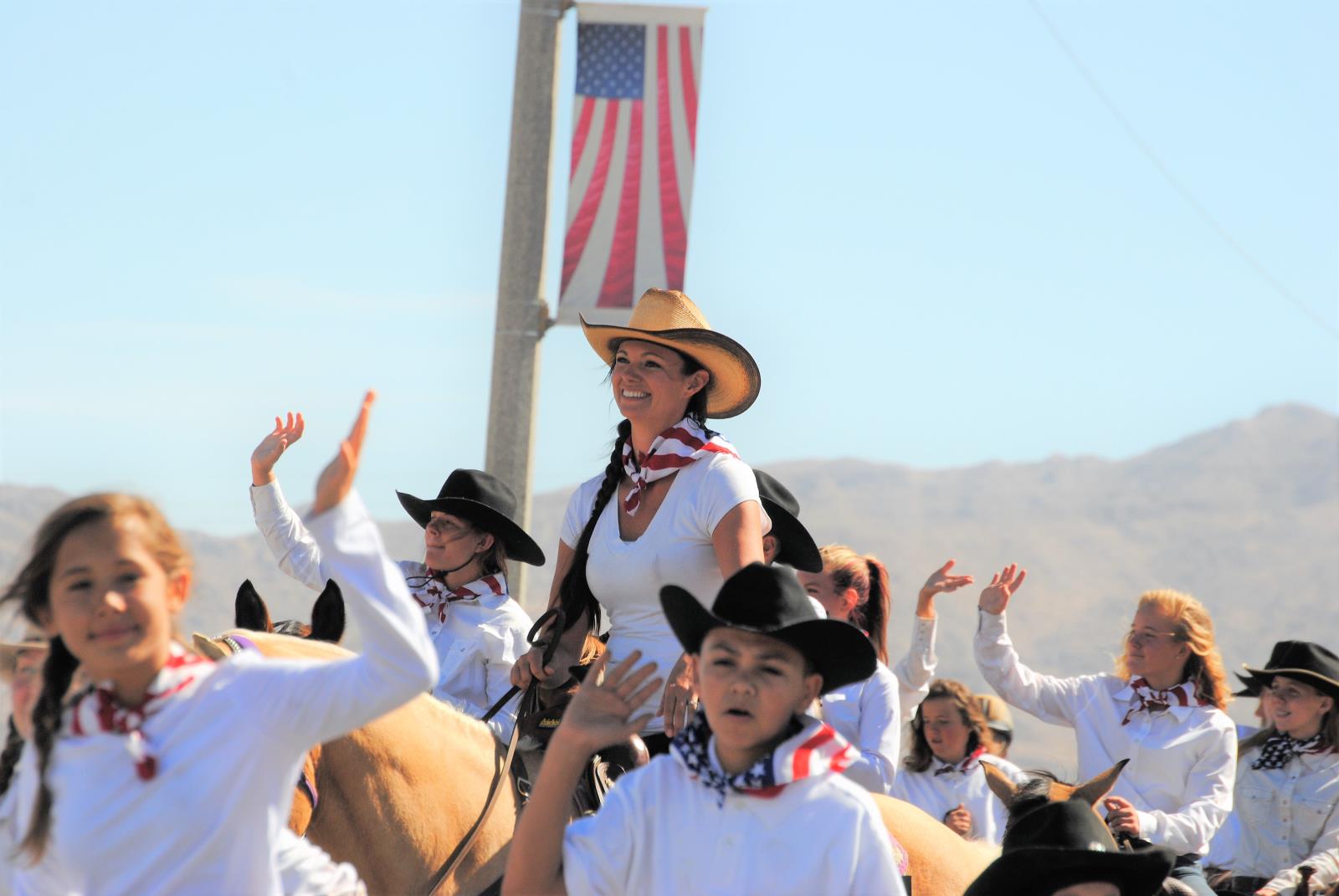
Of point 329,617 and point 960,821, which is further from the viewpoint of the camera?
point 960,821

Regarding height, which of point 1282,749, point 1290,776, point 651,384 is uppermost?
point 651,384

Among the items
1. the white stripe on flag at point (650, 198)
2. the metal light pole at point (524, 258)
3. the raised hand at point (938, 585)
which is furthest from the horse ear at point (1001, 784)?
the white stripe on flag at point (650, 198)

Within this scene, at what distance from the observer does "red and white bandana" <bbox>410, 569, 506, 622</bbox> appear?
6.76m

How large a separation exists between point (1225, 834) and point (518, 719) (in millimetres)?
4541

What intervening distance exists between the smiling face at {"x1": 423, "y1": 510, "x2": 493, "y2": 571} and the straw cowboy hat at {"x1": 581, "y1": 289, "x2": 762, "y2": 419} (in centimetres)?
123

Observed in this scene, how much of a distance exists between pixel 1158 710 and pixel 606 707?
4344 mm

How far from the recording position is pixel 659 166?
11203mm

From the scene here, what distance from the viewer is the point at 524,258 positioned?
35.0ft

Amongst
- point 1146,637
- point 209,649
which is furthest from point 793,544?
point 209,649

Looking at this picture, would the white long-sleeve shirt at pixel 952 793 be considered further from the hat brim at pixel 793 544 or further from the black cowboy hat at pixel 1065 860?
the black cowboy hat at pixel 1065 860

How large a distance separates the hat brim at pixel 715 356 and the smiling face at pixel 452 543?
1.16 m

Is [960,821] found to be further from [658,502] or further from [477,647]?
[658,502]

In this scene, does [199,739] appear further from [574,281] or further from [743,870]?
[574,281]

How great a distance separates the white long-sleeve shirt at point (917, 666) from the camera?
8500 mm
